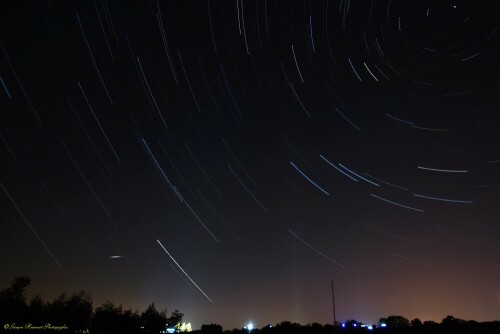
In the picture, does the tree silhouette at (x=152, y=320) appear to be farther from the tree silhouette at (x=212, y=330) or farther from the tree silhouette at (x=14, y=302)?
the tree silhouette at (x=14, y=302)

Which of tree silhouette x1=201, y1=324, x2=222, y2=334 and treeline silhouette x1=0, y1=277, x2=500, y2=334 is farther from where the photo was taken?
tree silhouette x1=201, y1=324, x2=222, y2=334

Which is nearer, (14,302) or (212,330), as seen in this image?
(14,302)

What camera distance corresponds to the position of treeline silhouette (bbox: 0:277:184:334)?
60375 millimetres

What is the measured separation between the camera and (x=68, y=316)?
68750 millimetres

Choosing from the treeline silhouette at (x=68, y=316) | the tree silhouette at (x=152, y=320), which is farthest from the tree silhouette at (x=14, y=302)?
the tree silhouette at (x=152, y=320)

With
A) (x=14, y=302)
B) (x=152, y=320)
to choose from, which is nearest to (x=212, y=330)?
(x=152, y=320)

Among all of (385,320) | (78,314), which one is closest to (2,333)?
(78,314)

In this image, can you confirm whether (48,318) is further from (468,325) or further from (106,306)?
(468,325)

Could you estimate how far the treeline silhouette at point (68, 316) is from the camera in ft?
198

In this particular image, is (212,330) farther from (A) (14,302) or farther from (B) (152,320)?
(A) (14,302)

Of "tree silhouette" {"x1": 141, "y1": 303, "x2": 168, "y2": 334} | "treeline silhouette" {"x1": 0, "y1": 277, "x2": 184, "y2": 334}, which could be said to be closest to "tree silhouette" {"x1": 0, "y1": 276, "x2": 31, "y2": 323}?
"treeline silhouette" {"x1": 0, "y1": 277, "x2": 184, "y2": 334}

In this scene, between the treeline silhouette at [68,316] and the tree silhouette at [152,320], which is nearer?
the treeline silhouette at [68,316]

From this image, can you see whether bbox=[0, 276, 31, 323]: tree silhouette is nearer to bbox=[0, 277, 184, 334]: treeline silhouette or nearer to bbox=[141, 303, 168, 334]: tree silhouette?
bbox=[0, 277, 184, 334]: treeline silhouette

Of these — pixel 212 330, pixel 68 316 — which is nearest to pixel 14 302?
pixel 68 316
